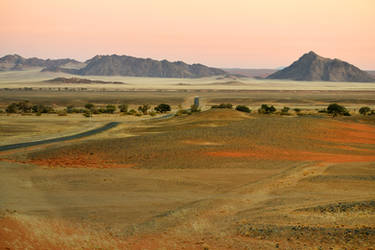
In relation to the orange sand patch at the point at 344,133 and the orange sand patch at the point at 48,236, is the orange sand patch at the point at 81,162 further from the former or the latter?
the orange sand patch at the point at 344,133

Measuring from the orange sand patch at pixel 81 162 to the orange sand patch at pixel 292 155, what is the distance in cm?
579

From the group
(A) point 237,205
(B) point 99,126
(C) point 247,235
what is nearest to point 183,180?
(A) point 237,205

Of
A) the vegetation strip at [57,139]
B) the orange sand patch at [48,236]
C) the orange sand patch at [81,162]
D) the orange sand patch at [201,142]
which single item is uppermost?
the orange sand patch at [201,142]

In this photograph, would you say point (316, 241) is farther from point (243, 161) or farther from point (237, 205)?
point (243, 161)

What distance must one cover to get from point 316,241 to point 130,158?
52.5ft

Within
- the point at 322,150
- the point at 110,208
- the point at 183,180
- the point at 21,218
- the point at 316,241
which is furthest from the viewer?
the point at 322,150

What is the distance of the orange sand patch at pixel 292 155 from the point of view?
86.3 feet

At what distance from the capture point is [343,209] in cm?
1494

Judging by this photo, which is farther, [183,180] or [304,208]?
[183,180]

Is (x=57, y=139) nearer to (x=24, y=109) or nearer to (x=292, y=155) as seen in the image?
(x=292, y=155)

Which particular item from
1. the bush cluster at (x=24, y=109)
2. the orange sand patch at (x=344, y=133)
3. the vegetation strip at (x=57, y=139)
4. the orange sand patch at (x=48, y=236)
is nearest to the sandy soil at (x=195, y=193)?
the orange sand patch at (x=48, y=236)

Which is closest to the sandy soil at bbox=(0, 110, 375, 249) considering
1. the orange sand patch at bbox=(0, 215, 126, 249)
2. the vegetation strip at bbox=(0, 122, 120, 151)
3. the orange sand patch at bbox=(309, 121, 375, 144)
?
the orange sand patch at bbox=(0, 215, 126, 249)

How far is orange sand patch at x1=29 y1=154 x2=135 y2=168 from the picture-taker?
82.0ft

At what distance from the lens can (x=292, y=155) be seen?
1083 inches
